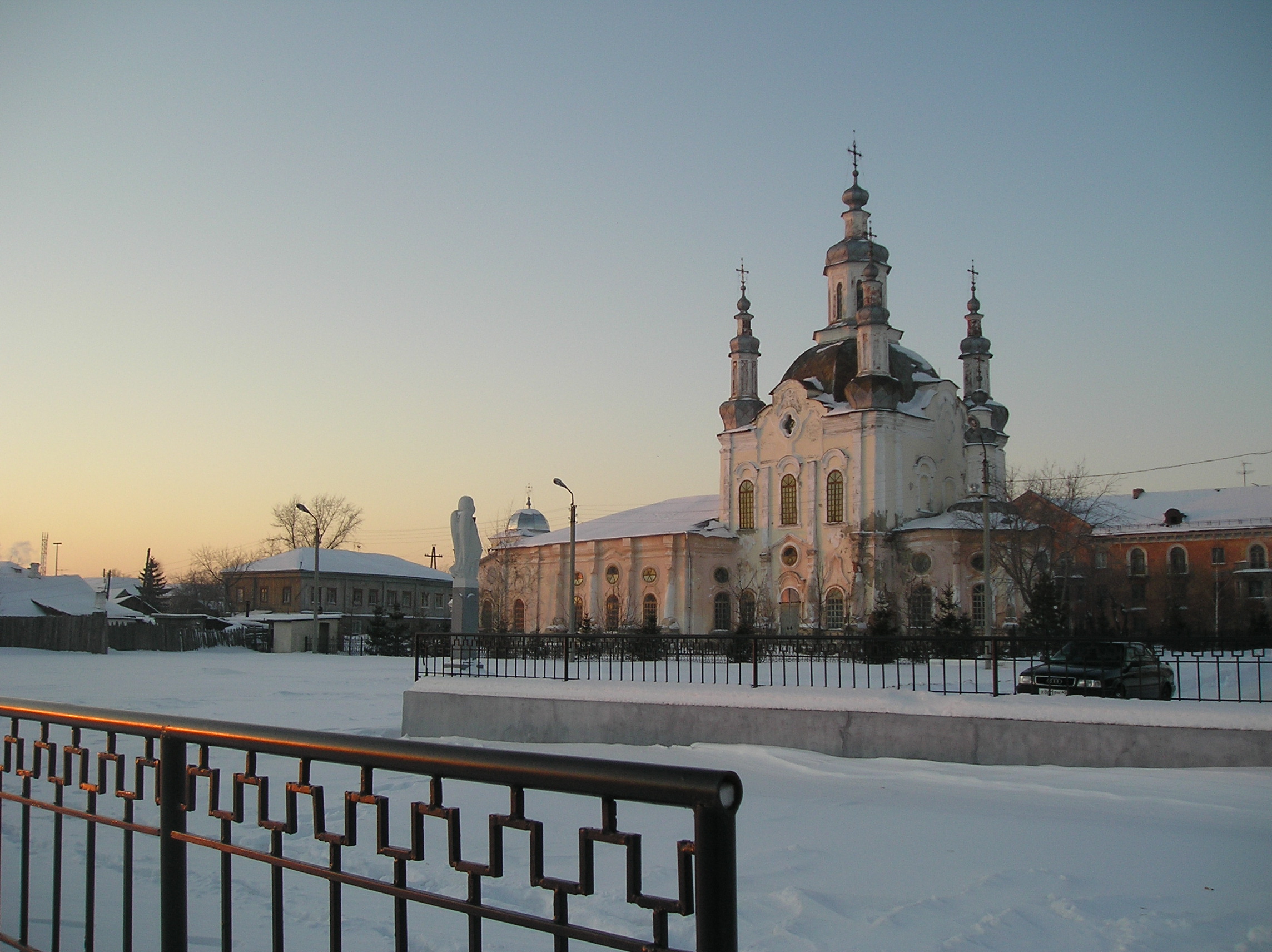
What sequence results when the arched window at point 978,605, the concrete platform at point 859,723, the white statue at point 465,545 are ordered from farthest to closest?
the arched window at point 978,605 < the white statue at point 465,545 < the concrete platform at point 859,723

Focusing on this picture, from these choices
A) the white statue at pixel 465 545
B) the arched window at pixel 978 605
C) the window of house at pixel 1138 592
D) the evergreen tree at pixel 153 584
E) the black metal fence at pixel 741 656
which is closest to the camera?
the black metal fence at pixel 741 656

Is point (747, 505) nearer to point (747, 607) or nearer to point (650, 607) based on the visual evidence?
point (747, 607)

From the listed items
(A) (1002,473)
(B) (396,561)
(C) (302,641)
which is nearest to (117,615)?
(C) (302,641)

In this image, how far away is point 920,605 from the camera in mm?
44562

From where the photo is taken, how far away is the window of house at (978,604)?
41.9 metres

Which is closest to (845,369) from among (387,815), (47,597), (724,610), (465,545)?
(724,610)

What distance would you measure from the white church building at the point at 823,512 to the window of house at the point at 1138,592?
9.24 meters

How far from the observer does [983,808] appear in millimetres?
8898

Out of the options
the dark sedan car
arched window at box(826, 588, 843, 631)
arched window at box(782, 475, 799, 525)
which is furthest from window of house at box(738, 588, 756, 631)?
the dark sedan car

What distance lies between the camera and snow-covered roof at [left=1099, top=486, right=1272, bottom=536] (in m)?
52.1

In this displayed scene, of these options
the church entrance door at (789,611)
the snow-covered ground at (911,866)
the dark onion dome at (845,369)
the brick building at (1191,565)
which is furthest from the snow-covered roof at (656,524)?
the snow-covered ground at (911,866)

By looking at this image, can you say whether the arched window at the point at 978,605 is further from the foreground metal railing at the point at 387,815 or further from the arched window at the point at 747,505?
the foreground metal railing at the point at 387,815

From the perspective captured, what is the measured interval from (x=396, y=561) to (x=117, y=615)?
90.9 feet

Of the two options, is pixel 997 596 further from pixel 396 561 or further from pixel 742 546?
pixel 396 561
